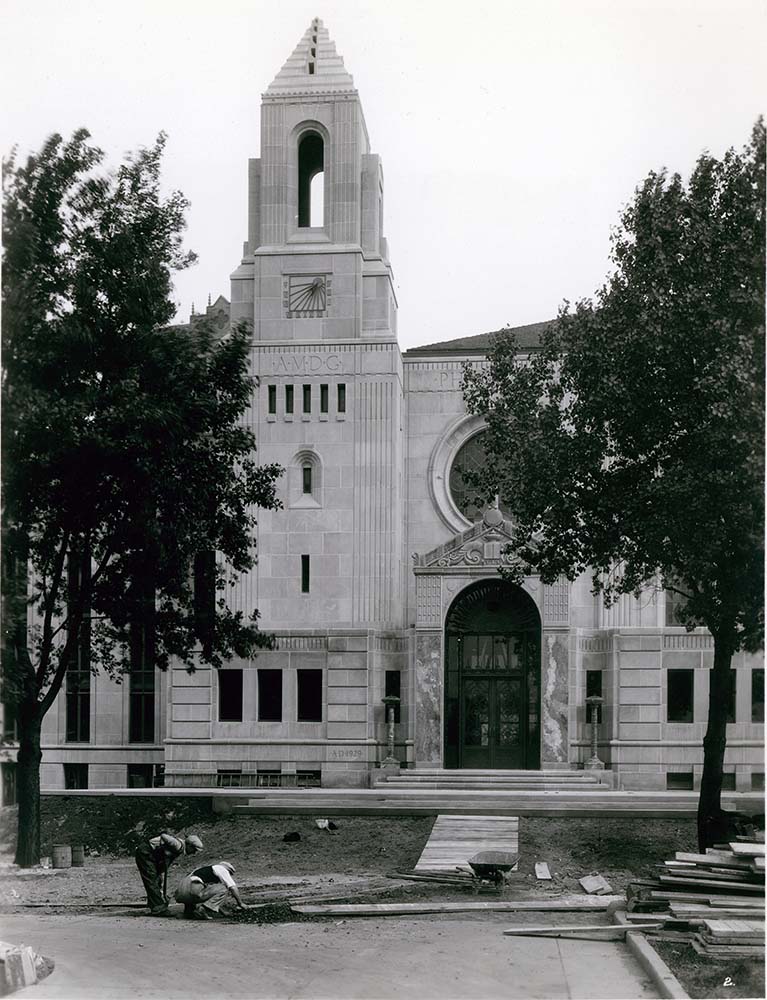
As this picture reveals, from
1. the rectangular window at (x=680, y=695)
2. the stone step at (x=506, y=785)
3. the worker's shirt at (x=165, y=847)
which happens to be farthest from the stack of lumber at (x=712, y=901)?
the rectangular window at (x=680, y=695)

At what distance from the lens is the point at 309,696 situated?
1570 inches

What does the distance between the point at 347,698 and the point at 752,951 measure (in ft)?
72.7

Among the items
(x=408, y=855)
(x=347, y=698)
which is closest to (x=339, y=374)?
(x=347, y=698)

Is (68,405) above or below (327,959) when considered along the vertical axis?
above

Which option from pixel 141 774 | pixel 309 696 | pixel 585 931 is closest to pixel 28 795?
pixel 309 696

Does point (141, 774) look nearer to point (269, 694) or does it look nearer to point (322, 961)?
point (269, 694)

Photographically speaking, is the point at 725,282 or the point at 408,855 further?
the point at 408,855

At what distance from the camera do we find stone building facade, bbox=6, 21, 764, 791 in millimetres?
39000

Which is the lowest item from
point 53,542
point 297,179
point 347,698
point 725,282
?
point 347,698

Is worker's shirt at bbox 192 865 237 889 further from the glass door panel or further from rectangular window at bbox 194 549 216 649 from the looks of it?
the glass door panel

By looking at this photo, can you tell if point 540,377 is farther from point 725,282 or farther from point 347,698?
point 347,698

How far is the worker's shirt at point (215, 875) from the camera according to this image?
843 inches

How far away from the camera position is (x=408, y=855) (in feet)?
97.6

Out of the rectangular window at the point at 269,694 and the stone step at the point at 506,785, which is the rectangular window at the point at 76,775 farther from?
the stone step at the point at 506,785
